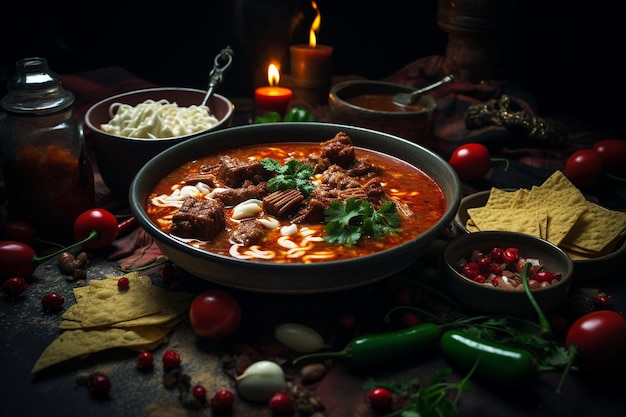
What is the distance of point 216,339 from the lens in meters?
3.51

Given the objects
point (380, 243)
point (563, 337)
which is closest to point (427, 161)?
point (380, 243)

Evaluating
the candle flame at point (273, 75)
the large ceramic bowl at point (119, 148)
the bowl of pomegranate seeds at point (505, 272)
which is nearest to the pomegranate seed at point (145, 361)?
the bowl of pomegranate seeds at point (505, 272)

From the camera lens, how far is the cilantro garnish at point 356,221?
3.77m

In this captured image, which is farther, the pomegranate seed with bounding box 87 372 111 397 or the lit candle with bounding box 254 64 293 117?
the lit candle with bounding box 254 64 293 117

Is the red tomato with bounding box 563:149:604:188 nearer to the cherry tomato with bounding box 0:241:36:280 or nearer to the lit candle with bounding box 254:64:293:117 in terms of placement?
the lit candle with bounding box 254:64:293:117

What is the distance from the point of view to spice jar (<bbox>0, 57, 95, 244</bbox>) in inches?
164

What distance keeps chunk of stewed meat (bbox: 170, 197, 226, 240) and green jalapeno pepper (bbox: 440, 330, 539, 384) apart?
4.75 ft

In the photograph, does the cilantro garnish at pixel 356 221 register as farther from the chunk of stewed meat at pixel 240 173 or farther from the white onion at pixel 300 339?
the chunk of stewed meat at pixel 240 173

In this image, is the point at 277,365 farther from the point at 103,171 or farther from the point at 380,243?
the point at 103,171

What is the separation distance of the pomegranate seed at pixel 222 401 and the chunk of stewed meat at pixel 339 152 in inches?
83.2

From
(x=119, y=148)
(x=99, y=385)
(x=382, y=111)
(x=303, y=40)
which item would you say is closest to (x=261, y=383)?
(x=99, y=385)

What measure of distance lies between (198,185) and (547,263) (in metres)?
2.30

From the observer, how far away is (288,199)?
4.09 m

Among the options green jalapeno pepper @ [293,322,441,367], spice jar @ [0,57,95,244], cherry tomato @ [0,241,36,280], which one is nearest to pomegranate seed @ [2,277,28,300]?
cherry tomato @ [0,241,36,280]
